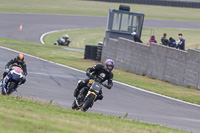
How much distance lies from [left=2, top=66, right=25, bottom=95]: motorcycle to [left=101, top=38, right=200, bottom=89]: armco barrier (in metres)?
10.1

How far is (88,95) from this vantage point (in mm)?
11891

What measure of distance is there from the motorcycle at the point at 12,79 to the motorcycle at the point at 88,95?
189 centimetres

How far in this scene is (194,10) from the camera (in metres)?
63.8

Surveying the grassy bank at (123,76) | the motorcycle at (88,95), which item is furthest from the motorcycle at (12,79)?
the grassy bank at (123,76)

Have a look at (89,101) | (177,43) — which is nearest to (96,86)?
(89,101)

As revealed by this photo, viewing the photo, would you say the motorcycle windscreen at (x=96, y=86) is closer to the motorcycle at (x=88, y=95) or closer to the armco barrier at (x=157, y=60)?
the motorcycle at (x=88, y=95)

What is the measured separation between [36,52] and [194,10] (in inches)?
1611

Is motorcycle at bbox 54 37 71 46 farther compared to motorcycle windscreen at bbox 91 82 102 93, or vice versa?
motorcycle at bbox 54 37 71 46

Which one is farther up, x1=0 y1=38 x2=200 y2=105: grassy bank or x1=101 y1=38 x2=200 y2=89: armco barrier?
x1=101 y1=38 x2=200 y2=89: armco barrier

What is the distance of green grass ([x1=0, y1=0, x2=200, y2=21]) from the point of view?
5744 centimetres

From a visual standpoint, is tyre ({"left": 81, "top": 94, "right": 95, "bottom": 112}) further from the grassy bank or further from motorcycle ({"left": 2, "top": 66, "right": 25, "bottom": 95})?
the grassy bank

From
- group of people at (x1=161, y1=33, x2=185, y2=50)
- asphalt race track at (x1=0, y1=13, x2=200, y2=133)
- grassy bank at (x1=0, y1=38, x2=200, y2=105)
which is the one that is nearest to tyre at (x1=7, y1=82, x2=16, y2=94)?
asphalt race track at (x1=0, y1=13, x2=200, y2=133)

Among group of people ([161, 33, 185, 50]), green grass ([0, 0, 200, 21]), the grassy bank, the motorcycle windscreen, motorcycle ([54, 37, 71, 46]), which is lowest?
the grassy bank

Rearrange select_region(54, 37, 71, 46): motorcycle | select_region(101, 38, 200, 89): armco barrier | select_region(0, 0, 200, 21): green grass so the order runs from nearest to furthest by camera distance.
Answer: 1. select_region(101, 38, 200, 89): armco barrier
2. select_region(54, 37, 71, 46): motorcycle
3. select_region(0, 0, 200, 21): green grass
